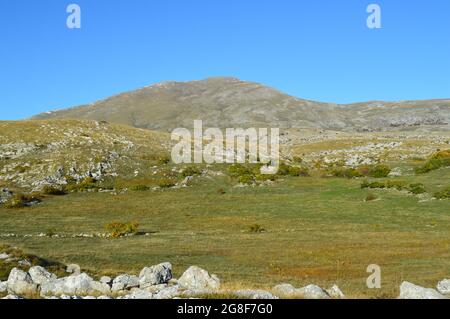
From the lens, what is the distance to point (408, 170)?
251ft

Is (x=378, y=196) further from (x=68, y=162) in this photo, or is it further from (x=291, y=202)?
(x=68, y=162)

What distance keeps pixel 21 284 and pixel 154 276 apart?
4971 mm

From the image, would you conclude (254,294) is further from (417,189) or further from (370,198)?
(417,189)

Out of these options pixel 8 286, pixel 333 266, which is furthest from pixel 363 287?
pixel 8 286

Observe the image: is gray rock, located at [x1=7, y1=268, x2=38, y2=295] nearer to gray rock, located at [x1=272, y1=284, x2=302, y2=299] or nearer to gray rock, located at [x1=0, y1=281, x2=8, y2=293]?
gray rock, located at [x1=0, y1=281, x2=8, y2=293]

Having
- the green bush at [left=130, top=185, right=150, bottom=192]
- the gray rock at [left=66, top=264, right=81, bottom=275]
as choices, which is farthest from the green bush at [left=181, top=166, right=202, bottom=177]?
the gray rock at [left=66, top=264, right=81, bottom=275]

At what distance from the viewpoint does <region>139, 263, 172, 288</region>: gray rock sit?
19.7 metres

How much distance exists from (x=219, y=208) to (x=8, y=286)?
3548 cm

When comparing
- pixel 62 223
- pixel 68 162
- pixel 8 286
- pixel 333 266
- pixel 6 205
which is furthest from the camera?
pixel 68 162

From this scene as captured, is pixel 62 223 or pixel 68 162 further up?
pixel 68 162

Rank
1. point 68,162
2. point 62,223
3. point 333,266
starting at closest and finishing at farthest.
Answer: point 333,266 < point 62,223 < point 68,162

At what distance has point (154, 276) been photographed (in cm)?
1997

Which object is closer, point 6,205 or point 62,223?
point 62,223

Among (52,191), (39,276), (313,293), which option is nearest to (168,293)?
(313,293)
